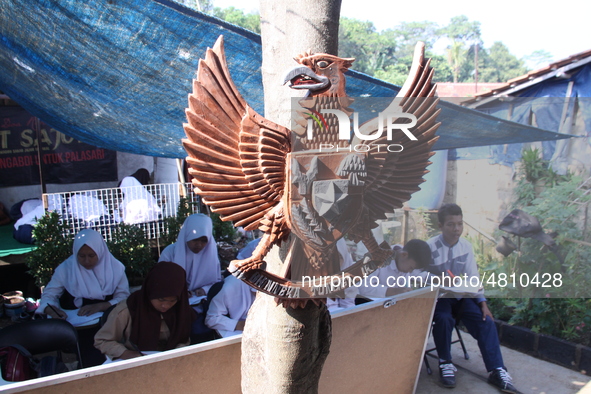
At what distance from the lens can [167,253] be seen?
425 cm

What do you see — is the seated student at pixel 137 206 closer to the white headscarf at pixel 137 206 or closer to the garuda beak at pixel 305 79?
the white headscarf at pixel 137 206

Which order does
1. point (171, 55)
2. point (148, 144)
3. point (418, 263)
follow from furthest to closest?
point (148, 144)
point (171, 55)
point (418, 263)

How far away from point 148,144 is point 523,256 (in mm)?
3400

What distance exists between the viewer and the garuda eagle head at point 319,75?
55.8 inches

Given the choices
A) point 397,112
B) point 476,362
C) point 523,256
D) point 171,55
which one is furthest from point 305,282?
point 476,362

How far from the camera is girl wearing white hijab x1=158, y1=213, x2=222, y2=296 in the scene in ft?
13.3

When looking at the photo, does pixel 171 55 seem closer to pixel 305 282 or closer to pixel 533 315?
pixel 305 282

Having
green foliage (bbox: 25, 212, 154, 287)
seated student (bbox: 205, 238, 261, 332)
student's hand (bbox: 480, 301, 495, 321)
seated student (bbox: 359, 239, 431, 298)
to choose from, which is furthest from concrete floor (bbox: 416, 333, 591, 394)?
green foliage (bbox: 25, 212, 154, 287)

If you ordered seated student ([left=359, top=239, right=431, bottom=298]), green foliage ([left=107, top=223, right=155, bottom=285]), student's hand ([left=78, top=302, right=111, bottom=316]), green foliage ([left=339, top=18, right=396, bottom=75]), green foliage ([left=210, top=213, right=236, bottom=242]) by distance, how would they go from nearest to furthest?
seated student ([left=359, top=239, right=431, bottom=298]) → student's hand ([left=78, top=302, right=111, bottom=316]) → green foliage ([left=107, top=223, right=155, bottom=285]) → green foliage ([left=210, top=213, right=236, bottom=242]) → green foliage ([left=339, top=18, right=396, bottom=75])

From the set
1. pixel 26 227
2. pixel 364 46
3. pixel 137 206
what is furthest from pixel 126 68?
pixel 364 46

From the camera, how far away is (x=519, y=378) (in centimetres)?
371

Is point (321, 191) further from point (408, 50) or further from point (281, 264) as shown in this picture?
point (408, 50)

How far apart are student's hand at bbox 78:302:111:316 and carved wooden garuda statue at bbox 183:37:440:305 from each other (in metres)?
2.39

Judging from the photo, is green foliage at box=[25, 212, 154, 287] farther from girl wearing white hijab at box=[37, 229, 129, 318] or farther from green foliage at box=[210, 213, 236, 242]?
green foliage at box=[210, 213, 236, 242]
